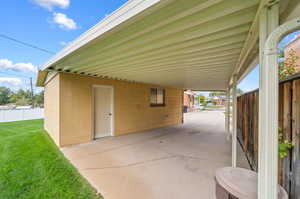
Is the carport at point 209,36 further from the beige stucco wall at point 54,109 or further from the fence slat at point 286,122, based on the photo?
the beige stucco wall at point 54,109

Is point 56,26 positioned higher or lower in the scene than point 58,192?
higher

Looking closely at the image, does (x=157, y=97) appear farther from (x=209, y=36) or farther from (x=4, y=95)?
(x=4, y=95)

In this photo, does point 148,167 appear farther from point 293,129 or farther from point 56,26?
point 56,26

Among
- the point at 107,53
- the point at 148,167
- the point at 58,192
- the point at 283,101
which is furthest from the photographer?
the point at 148,167

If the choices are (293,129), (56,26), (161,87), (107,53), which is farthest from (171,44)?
(56,26)

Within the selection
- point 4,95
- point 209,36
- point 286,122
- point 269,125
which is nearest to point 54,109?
point 209,36

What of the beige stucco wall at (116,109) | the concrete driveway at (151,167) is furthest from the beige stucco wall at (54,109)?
the concrete driveway at (151,167)

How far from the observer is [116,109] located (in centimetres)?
566

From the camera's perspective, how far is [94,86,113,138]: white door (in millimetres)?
5215

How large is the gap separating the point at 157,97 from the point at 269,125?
22.7 ft

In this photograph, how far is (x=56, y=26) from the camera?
33.7 ft

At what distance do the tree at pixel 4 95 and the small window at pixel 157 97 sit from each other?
46.0 meters

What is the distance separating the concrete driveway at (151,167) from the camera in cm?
218

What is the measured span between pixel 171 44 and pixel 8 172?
388 cm
